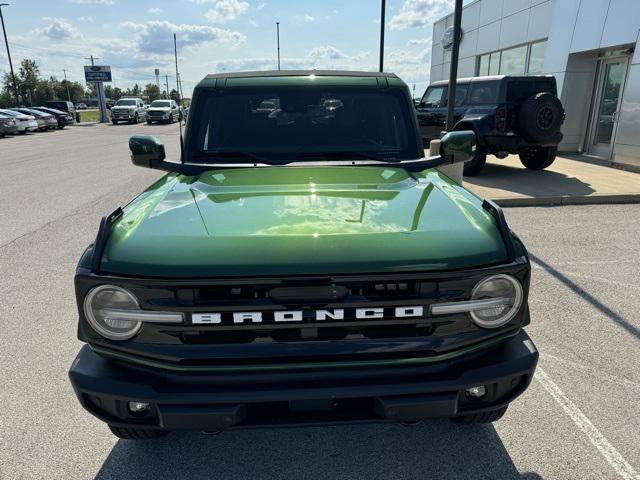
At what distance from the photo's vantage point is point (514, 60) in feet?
58.6

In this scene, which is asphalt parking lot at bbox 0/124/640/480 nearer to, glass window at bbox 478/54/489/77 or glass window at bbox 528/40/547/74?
glass window at bbox 528/40/547/74

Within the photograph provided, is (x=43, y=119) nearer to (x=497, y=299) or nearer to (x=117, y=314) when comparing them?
(x=117, y=314)

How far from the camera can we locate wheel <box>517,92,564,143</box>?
9.41m

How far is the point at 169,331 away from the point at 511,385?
142cm

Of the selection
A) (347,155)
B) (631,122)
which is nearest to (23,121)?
(631,122)

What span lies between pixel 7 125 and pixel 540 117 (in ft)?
93.9

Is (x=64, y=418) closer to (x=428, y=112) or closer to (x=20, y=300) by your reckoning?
(x=20, y=300)

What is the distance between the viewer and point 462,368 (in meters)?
2.01

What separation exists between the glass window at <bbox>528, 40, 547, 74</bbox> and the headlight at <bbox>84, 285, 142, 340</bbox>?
1673cm

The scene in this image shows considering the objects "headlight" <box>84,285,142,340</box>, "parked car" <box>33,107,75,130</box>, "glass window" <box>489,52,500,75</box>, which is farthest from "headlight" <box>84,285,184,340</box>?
"parked car" <box>33,107,75,130</box>

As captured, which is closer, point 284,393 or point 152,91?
point 284,393

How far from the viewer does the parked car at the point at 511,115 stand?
9508 millimetres

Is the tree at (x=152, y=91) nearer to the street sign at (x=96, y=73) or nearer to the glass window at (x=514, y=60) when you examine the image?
the street sign at (x=96, y=73)

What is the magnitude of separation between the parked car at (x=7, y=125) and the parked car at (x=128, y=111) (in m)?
11.3
